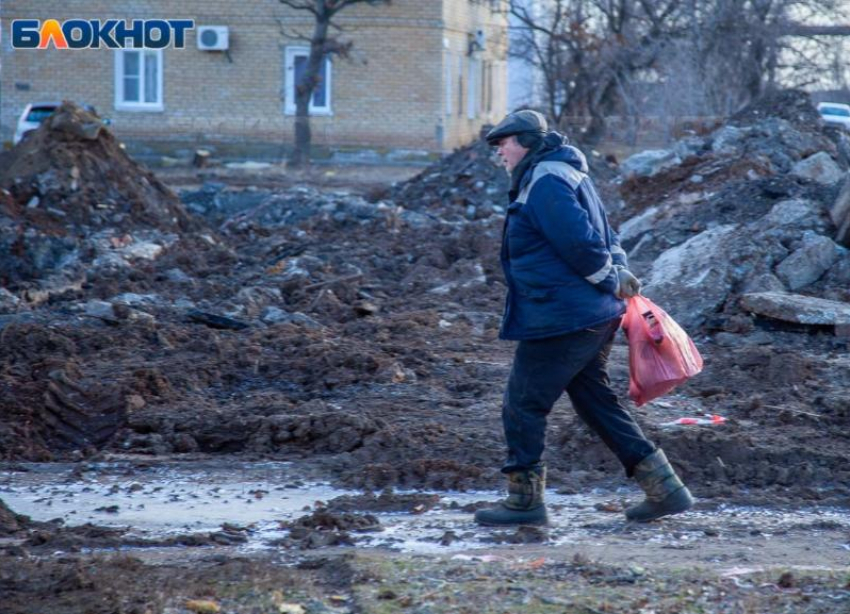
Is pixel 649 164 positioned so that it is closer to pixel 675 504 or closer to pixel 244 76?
pixel 675 504

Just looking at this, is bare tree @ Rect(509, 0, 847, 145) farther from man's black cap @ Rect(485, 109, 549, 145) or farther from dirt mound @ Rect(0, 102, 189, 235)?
man's black cap @ Rect(485, 109, 549, 145)

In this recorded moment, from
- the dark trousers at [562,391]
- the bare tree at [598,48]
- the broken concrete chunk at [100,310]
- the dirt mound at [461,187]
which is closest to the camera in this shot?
the dark trousers at [562,391]

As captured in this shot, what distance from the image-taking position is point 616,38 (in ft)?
110

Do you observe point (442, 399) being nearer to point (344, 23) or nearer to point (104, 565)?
point (104, 565)

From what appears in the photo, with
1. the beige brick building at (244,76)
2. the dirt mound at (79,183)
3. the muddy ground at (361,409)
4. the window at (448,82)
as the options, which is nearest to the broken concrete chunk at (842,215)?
→ the muddy ground at (361,409)

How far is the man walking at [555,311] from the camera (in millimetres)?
5199

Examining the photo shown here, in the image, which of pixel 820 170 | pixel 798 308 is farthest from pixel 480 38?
pixel 798 308

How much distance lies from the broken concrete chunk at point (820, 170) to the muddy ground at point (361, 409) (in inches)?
32.7

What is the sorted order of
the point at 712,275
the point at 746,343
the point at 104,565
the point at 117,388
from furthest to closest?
1. the point at 712,275
2. the point at 746,343
3. the point at 117,388
4. the point at 104,565

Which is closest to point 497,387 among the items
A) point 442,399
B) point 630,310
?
point 442,399

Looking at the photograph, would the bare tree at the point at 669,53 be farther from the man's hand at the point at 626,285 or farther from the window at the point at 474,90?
the man's hand at the point at 626,285

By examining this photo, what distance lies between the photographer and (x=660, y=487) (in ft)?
18.0

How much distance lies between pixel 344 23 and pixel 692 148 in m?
18.5

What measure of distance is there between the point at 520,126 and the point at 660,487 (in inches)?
67.6
